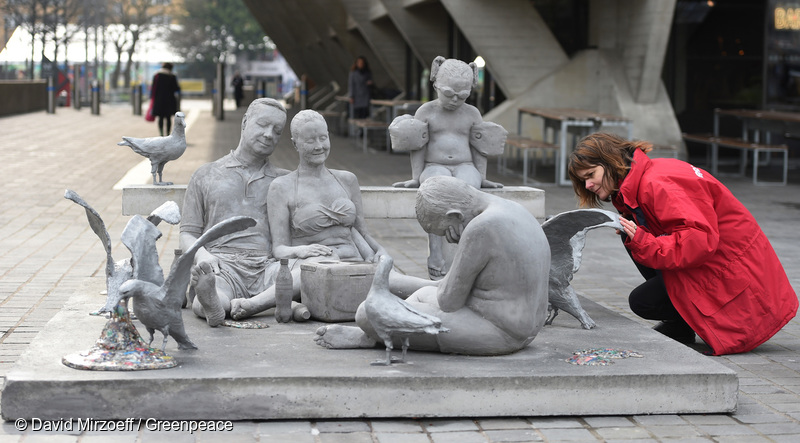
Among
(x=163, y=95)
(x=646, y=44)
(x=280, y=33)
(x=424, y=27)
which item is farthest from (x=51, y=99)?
(x=646, y=44)

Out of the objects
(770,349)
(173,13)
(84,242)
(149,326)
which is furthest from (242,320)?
(173,13)

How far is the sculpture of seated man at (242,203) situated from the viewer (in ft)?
20.4

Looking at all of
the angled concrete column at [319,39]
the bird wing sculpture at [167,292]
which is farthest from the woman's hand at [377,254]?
the angled concrete column at [319,39]

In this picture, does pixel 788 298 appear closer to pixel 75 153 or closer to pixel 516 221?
pixel 516 221

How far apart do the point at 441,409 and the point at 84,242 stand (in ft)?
19.8

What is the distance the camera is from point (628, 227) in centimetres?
545

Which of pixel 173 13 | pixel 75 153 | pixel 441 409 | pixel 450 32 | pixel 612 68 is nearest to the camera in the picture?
pixel 441 409

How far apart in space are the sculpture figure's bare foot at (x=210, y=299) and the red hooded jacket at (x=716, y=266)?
7.17 feet

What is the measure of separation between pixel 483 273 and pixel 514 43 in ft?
47.3

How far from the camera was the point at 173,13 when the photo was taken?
69.7m

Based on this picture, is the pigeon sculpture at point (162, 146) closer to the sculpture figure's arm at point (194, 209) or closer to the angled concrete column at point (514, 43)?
the sculpture figure's arm at point (194, 209)

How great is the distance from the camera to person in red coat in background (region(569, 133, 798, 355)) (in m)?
5.66

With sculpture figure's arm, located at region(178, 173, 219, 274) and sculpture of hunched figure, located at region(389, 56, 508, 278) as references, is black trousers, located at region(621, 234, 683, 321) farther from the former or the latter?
sculpture figure's arm, located at region(178, 173, 219, 274)

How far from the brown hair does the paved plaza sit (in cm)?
88
